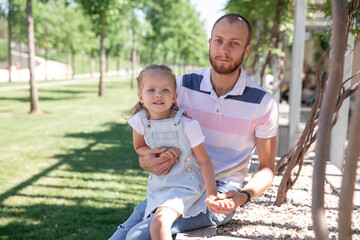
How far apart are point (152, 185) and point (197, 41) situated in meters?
35.7

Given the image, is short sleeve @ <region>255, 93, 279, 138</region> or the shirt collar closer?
short sleeve @ <region>255, 93, 279, 138</region>

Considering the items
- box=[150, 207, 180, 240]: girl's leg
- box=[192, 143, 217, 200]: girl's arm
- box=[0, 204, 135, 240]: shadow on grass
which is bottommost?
A: box=[0, 204, 135, 240]: shadow on grass

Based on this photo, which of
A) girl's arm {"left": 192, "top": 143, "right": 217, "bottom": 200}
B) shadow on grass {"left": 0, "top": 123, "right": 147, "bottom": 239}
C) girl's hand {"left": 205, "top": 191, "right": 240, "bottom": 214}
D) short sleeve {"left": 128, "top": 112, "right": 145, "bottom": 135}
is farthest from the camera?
shadow on grass {"left": 0, "top": 123, "right": 147, "bottom": 239}

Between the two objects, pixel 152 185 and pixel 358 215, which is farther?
pixel 358 215

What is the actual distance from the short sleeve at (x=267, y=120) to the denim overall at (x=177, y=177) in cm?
45

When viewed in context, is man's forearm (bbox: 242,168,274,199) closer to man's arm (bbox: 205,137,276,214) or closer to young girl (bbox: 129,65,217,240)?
→ man's arm (bbox: 205,137,276,214)

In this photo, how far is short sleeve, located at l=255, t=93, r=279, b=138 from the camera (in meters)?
2.34

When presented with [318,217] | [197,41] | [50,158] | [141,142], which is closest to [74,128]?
[50,158]

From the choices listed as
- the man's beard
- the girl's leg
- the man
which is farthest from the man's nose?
the girl's leg

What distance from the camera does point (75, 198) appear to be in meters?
4.94

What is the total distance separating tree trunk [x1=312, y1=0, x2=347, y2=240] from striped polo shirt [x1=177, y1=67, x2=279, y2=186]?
3.98 feet

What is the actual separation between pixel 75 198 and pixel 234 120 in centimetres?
319

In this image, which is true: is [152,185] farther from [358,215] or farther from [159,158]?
[358,215]

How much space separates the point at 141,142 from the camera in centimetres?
235
